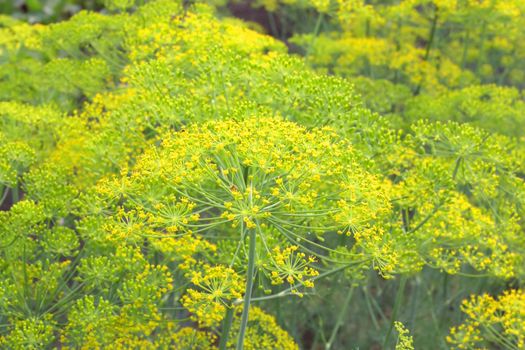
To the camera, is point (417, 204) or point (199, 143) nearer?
point (199, 143)

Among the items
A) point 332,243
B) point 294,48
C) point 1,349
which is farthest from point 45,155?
point 294,48

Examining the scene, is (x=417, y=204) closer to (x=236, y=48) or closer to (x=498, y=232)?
(x=498, y=232)

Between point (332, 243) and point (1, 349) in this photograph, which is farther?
point (332, 243)

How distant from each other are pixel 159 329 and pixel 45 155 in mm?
1514

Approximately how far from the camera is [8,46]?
5.95 metres

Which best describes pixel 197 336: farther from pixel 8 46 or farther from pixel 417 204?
pixel 8 46

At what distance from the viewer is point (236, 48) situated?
499 cm

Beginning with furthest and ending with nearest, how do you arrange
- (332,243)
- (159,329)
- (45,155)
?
(332,243) < (45,155) < (159,329)

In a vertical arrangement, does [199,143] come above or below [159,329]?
above

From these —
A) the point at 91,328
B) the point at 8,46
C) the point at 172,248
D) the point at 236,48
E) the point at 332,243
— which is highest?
the point at 236,48

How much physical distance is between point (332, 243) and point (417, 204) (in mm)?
1703

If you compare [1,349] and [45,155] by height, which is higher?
[45,155]

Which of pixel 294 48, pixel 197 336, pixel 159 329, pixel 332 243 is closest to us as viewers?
pixel 197 336

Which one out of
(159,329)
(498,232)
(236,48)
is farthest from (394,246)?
(236,48)
